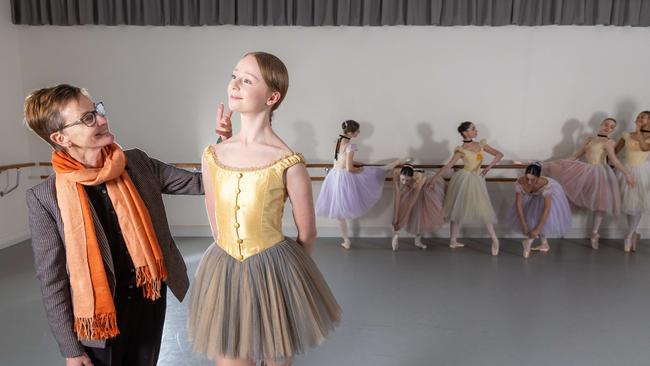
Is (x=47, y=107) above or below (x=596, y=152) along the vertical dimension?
above

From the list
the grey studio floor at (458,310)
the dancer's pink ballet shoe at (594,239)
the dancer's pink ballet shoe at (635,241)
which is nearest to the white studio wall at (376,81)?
the dancer's pink ballet shoe at (635,241)

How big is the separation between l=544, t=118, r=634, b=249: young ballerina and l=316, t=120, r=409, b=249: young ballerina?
1862 mm

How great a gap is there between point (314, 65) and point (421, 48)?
3.71 ft

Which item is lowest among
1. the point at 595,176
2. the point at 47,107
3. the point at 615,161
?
the point at 595,176

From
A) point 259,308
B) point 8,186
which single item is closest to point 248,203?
point 259,308

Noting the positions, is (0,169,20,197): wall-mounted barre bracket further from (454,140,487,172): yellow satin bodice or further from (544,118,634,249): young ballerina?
(544,118,634,249): young ballerina

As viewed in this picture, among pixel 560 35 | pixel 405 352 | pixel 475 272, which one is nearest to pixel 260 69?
pixel 405 352

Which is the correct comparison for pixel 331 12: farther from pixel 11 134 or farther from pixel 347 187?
pixel 11 134

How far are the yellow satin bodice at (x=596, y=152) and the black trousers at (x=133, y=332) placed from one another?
171 inches

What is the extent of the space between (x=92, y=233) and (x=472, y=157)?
3.72 meters

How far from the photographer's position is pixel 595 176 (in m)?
4.34

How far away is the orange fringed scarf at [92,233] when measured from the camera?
1.21 metres

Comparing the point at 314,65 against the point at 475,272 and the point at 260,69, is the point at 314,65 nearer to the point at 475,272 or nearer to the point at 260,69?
the point at 475,272

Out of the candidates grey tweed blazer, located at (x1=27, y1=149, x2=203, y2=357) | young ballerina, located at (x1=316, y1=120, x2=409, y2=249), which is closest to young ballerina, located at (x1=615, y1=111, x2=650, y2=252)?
young ballerina, located at (x1=316, y1=120, x2=409, y2=249)
